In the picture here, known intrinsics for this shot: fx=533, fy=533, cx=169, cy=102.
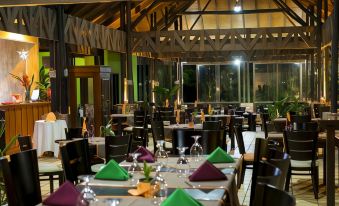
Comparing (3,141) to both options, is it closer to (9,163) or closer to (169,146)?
(169,146)

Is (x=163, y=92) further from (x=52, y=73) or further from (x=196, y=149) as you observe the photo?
(x=196, y=149)

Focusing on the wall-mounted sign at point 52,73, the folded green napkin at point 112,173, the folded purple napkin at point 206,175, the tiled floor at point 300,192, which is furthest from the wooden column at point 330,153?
the wall-mounted sign at point 52,73

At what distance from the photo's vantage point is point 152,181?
3.23 metres

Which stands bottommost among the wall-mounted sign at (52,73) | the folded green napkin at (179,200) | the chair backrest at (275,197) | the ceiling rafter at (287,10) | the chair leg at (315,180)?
the chair leg at (315,180)

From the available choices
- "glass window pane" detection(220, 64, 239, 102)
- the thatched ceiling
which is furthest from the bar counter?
"glass window pane" detection(220, 64, 239, 102)

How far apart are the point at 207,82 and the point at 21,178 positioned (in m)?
20.8

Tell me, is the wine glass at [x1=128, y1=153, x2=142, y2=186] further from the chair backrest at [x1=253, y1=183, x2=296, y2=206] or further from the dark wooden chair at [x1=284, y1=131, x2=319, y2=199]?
the dark wooden chair at [x1=284, y1=131, x2=319, y2=199]

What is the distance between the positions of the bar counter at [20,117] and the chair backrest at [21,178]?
278 inches

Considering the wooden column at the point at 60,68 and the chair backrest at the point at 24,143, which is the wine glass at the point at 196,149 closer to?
the chair backrest at the point at 24,143

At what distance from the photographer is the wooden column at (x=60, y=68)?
13.0m

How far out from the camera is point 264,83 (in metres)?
24.0

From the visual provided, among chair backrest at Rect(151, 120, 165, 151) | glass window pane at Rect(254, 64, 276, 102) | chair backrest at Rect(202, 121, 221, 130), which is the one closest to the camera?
chair backrest at Rect(151, 120, 165, 151)

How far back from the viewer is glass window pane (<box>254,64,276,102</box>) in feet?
78.7

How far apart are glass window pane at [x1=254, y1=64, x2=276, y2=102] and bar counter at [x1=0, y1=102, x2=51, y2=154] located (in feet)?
43.5
